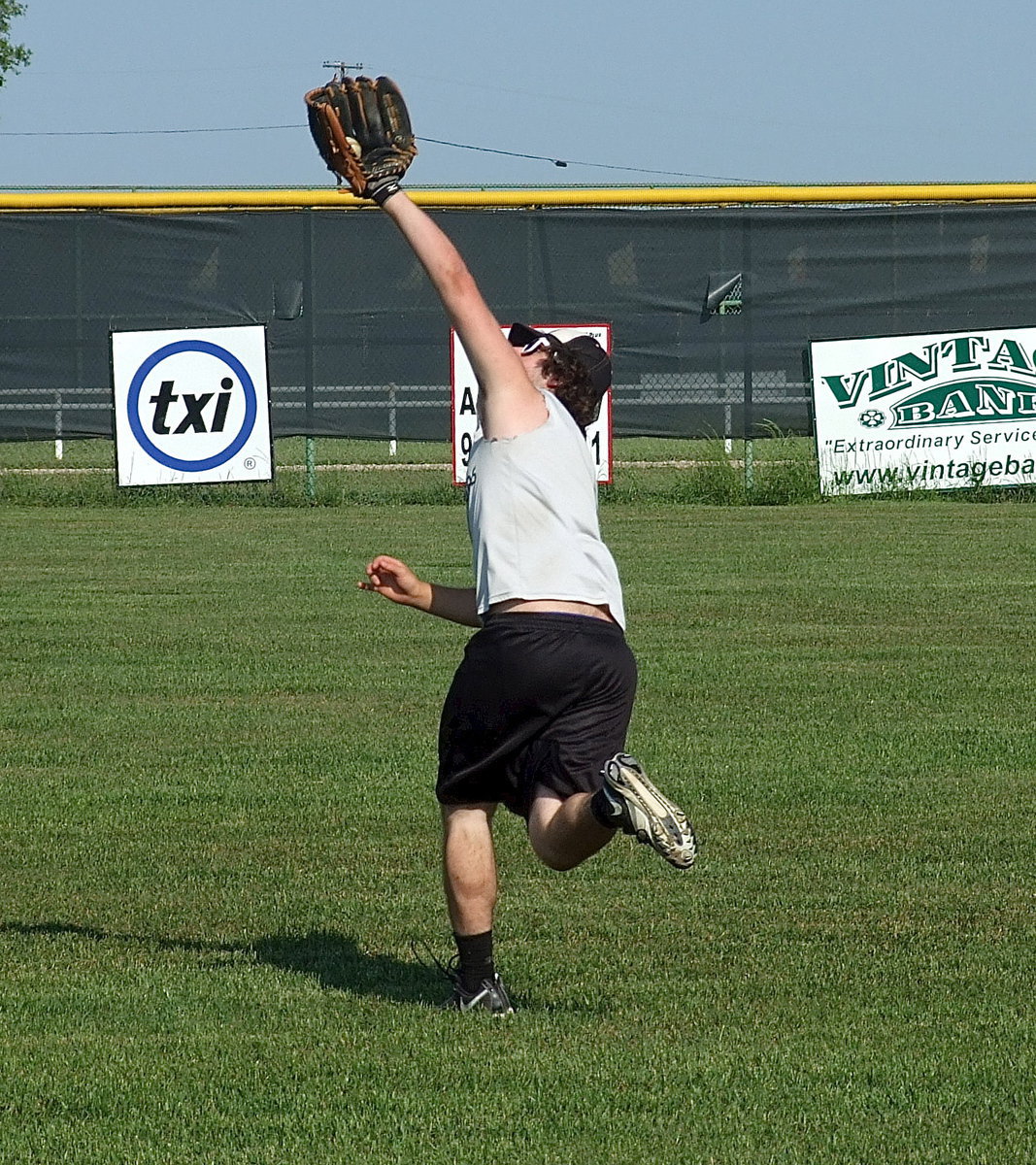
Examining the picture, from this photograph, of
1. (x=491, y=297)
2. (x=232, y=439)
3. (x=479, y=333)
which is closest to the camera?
(x=479, y=333)

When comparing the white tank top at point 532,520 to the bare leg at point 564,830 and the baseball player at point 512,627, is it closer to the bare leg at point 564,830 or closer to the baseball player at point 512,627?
the baseball player at point 512,627

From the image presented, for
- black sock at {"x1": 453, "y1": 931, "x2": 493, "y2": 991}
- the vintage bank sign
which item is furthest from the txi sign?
black sock at {"x1": 453, "y1": 931, "x2": 493, "y2": 991}

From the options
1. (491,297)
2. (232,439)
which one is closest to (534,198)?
(491,297)

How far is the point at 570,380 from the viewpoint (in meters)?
4.77

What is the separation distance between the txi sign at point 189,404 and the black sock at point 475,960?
13561mm

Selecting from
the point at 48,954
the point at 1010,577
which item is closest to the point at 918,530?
the point at 1010,577

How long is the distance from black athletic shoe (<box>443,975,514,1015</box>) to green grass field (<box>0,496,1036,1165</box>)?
0.08 metres

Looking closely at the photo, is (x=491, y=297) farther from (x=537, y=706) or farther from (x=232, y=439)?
(x=537, y=706)

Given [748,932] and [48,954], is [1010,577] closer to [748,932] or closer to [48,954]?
[748,932]

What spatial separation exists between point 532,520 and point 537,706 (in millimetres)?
414

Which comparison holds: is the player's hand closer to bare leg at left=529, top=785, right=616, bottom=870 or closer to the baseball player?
the baseball player

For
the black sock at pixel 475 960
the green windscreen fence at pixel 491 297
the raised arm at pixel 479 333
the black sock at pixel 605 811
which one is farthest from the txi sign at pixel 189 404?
the black sock at pixel 605 811

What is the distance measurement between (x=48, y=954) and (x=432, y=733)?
316 cm

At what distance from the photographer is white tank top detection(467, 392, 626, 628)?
4.54m
